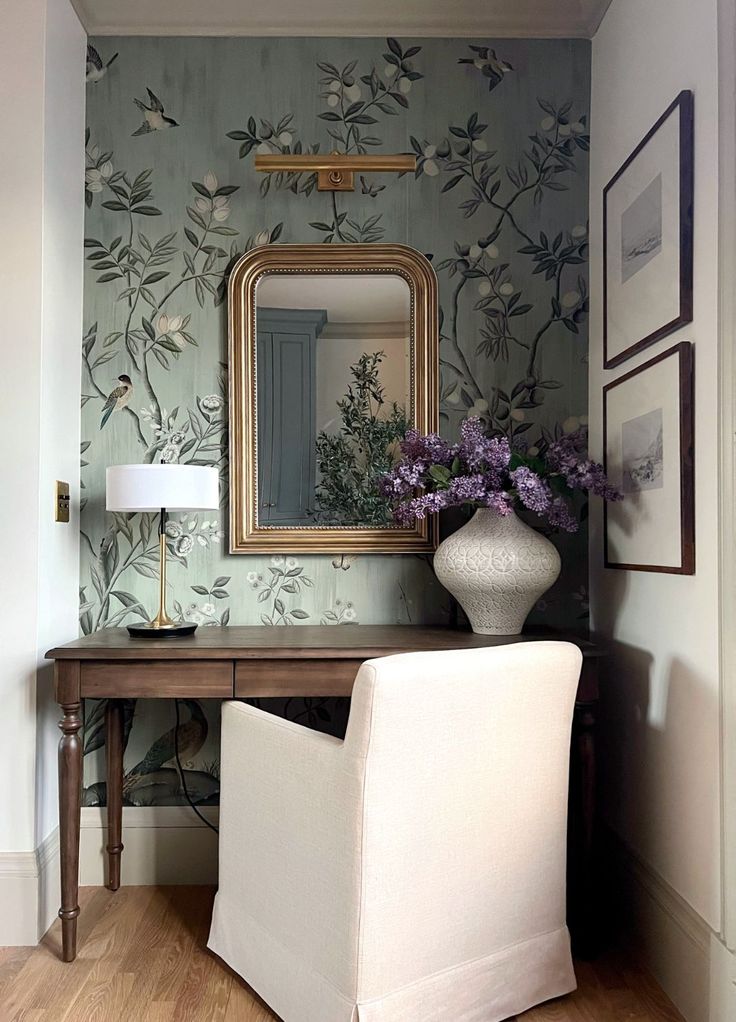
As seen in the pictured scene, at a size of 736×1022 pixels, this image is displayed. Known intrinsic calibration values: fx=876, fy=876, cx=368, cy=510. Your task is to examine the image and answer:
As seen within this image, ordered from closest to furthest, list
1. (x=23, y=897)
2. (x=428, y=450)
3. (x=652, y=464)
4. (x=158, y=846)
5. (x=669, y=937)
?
(x=669, y=937) < (x=652, y=464) < (x=23, y=897) < (x=428, y=450) < (x=158, y=846)

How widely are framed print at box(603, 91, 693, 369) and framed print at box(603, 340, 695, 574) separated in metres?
0.09

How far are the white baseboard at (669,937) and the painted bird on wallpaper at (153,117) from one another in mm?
2461

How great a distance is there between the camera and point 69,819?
2.13 metres

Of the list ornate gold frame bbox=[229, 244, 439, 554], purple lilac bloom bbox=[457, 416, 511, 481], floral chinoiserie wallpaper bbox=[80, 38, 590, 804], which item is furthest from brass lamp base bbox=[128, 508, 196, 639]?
purple lilac bloom bbox=[457, 416, 511, 481]

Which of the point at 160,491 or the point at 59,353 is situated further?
the point at 59,353

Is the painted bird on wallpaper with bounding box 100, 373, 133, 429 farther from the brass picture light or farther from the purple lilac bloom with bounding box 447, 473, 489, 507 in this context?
the purple lilac bloom with bounding box 447, 473, 489, 507

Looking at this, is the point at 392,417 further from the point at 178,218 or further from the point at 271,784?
the point at 271,784

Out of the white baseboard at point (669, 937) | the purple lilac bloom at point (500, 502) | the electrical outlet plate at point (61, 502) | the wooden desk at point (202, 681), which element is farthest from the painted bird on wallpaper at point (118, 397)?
the white baseboard at point (669, 937)

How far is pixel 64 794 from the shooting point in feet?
6.94

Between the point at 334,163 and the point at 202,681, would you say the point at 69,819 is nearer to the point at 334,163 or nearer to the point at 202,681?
the point at 202,681

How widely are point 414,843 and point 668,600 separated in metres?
0.81

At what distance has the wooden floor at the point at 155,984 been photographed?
6.16 ft

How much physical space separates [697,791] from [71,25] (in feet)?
8.59

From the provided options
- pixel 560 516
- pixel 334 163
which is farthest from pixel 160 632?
pixel 334 163
